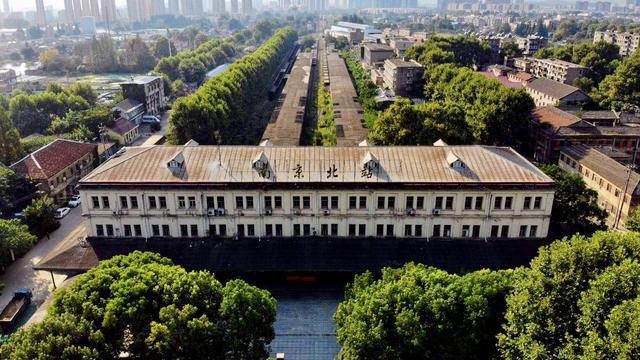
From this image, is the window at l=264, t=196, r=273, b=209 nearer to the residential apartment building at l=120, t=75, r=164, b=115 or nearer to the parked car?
the parked car

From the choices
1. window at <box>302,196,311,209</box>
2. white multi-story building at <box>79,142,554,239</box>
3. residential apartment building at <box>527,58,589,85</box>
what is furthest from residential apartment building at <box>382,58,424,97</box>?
window at <box>302,196,311,209</box>

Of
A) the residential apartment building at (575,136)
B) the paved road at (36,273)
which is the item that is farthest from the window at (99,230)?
the residential apartment building at (575,136)

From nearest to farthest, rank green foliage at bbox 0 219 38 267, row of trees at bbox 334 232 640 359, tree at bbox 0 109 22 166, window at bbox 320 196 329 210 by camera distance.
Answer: row of trees at bbox 334 232 640 359, window at bbox 320 196 329 210, green foliage at bbox 0 219 38 267, tree at bbox 0 109 22 166

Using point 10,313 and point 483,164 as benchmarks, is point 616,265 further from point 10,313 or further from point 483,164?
point 10,313

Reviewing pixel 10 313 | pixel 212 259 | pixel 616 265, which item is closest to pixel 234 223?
pixel 212 259

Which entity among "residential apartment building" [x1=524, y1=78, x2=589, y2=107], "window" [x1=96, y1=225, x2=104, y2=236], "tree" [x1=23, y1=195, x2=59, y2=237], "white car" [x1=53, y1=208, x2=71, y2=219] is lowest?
"white car" [x1=53, y1=208, x2=71, y2=219]

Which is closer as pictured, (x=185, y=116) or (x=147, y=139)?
(x=185, y=116)

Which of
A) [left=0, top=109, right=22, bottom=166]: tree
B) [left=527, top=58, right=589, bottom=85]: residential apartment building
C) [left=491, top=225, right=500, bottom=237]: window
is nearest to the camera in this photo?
[left=491, top=225, right=500, bottom=237]: window
